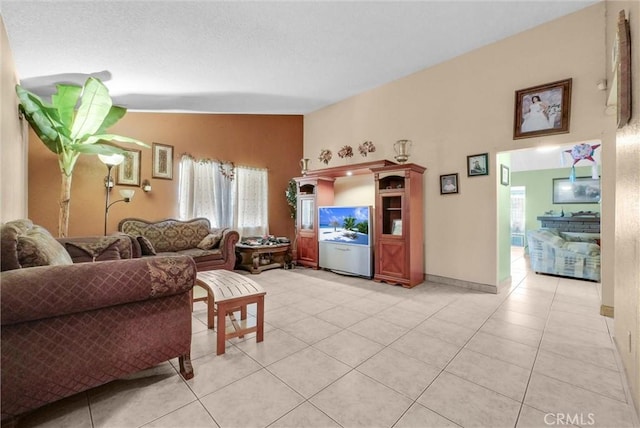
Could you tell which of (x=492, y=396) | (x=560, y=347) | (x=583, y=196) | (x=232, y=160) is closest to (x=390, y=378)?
(x=492, y=396)

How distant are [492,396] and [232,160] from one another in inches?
204

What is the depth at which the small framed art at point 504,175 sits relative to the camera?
141 inches

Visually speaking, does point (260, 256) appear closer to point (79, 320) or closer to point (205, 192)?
point (205, 192)

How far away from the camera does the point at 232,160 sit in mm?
5285

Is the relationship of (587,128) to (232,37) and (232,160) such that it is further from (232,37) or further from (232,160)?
(232,160)

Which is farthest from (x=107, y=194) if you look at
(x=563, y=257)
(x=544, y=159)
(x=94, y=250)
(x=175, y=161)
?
(x=544, y=159)

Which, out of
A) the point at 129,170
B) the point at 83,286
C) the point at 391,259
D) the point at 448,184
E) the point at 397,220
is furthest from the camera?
the point at 129,170

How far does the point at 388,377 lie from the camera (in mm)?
1685

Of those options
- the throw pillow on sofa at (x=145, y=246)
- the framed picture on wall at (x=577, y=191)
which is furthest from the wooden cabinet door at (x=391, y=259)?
the framed picture on wall at (x=577, y=191)

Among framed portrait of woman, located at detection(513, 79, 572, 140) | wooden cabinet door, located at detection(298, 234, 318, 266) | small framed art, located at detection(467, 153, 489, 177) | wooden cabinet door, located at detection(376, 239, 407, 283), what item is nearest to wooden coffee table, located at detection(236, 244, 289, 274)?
wooden cabinet door, located at detection(298, 234, 318, 266)

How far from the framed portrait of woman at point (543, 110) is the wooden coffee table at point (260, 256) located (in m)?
4.11

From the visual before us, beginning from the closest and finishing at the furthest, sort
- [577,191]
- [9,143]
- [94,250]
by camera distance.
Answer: [9,143] → [94,250] → [577,191]

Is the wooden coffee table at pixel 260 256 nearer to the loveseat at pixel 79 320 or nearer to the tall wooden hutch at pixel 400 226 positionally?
the tall wooden hutch at pixel 400 226

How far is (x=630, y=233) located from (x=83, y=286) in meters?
3.05
